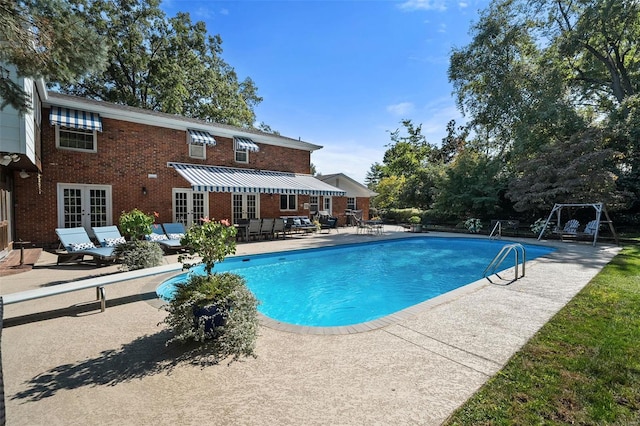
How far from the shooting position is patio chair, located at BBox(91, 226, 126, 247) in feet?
43.0

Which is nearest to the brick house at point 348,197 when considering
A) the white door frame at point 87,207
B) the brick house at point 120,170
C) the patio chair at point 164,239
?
the brick house at point 120,170

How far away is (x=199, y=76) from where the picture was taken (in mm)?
32969

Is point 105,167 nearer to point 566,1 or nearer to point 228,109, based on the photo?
point 228,109

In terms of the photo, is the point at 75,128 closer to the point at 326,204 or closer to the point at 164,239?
the point at 164,239

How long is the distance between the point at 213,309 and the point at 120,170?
1679 cm

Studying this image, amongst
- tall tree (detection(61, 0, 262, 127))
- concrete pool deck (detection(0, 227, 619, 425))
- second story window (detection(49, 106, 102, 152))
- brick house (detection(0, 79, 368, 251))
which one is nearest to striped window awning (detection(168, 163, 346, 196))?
brick house (detection(0, 79, 368, 251))

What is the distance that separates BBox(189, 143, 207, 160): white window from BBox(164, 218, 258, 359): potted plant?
17.0m

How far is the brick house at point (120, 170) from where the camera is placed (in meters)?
14.7

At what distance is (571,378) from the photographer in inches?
152

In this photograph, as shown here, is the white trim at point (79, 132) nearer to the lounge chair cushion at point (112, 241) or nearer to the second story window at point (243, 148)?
the lounge chair cushion at point (112, 241)

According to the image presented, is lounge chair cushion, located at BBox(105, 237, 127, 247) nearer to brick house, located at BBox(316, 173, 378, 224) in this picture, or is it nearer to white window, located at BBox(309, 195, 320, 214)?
white window, located at BBox(309, 195, 320, 214)

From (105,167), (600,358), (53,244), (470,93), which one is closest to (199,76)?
(105,167)

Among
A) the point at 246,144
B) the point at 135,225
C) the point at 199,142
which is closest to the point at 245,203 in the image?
the point at 246,144

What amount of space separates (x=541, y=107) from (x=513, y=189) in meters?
7.21
